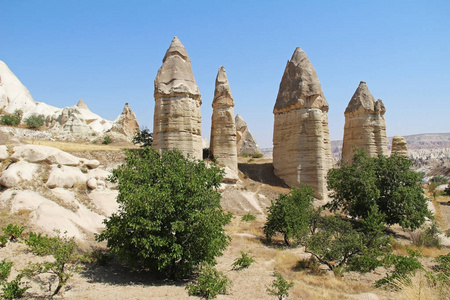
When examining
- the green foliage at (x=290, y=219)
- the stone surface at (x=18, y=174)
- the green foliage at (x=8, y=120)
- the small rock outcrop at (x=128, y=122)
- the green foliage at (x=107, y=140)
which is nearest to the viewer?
the stone surface at (x=18, y=174)

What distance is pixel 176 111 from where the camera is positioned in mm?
20266

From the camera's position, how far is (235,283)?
9477 mm

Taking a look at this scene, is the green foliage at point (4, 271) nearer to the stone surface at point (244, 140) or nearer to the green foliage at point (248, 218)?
the green foliage at point (248, 218)

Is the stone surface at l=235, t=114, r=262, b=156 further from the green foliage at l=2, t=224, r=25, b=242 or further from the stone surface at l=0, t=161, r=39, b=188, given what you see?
the green foliage at l=2, t=224, r=25, b=242

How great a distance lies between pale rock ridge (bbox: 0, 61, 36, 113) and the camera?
126ft

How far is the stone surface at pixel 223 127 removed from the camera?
2342 centimetres

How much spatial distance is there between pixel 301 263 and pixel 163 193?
236 inches

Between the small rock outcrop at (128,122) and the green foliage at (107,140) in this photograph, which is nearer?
the green foliage at (107,140)

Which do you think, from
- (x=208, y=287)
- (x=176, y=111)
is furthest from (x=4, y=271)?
(x=176, y=111)

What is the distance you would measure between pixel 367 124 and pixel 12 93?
40727 mm

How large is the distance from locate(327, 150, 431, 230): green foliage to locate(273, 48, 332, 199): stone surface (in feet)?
14.1

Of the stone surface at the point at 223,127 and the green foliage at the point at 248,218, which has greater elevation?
the stone surface at the point at 223,127

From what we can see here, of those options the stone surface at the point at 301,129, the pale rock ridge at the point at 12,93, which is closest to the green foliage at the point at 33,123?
the pale rock ridge at the point at 12,93

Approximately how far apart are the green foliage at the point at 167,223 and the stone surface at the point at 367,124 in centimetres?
2125
